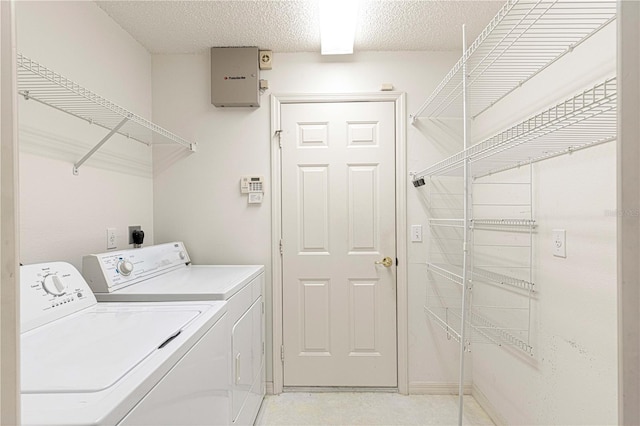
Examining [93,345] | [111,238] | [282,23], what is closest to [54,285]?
[93,345]

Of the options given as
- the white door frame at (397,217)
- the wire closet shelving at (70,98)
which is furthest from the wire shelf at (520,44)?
the wire closet shelving at (70,98)

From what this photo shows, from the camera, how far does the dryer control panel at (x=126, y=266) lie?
1.49 m

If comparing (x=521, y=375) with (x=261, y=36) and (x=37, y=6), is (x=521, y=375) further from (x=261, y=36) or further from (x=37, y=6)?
(x=37, y=6)

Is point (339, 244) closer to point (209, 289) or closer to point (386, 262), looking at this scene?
point (386, 262)

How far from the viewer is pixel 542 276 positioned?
1.56 meters

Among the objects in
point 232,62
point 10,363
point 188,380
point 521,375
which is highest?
point 232,62

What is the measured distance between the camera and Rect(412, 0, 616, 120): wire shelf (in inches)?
46.4

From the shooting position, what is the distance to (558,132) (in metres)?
1.16

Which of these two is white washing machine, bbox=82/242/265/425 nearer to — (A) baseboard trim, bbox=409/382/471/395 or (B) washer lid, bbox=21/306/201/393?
(B) washer lid, bbox=21/306/201/393

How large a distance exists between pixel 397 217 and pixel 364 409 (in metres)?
1.30

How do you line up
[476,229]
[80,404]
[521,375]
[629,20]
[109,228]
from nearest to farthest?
[629,20] → [80,404] → [521,375] → [109,228] → [476,229]

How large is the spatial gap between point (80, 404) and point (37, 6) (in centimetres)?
169

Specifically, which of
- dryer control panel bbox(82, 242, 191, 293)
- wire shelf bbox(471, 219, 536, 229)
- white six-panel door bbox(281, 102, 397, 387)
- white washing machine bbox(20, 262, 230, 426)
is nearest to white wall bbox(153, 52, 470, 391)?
white six-panel door bbox(281, 102, 397, 387)

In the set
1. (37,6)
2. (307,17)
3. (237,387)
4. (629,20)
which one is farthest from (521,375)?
(37,6)
